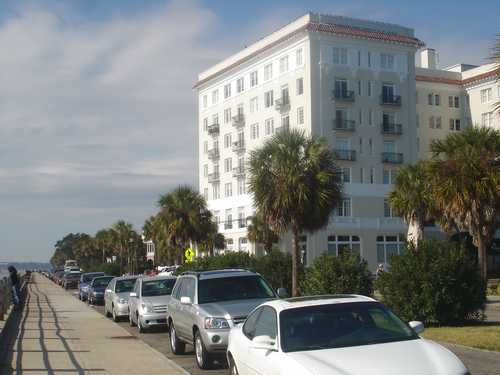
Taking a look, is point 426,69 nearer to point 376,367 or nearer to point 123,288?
point 123,288

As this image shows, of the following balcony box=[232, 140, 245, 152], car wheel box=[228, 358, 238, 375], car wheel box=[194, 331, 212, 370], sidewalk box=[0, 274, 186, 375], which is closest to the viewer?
car wheel box=[228, 358, 238, 375]

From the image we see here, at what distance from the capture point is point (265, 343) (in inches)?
331

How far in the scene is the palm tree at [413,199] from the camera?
48688mm

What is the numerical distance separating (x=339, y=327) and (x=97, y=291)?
29340 mm

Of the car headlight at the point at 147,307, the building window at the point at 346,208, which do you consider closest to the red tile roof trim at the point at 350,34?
the building window at the point at 346,208

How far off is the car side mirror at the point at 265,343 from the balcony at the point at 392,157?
64.1 m

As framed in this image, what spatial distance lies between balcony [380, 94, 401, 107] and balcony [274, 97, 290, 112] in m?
9.13

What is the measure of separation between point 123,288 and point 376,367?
65.8ft

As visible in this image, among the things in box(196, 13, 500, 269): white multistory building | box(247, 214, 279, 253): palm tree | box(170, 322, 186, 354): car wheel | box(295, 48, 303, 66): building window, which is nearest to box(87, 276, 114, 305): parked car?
box(170, 322, 186, 354): car wheel

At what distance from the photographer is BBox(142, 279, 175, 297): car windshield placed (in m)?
21.3

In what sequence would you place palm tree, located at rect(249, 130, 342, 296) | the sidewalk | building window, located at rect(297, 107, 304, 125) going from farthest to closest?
building window, located at rect(297, 107, 304, 125) → palm tree, located at rect(249, 130, 342, 296) → the sidewalk

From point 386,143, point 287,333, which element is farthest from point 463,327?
point 386,143

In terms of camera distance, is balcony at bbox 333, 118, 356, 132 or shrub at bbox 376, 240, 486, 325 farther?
balcony at bbox 333, 118, 356, 132

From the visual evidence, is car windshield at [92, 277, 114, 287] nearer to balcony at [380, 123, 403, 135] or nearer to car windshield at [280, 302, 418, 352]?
car windshield at [280, 302, 418, 352]
